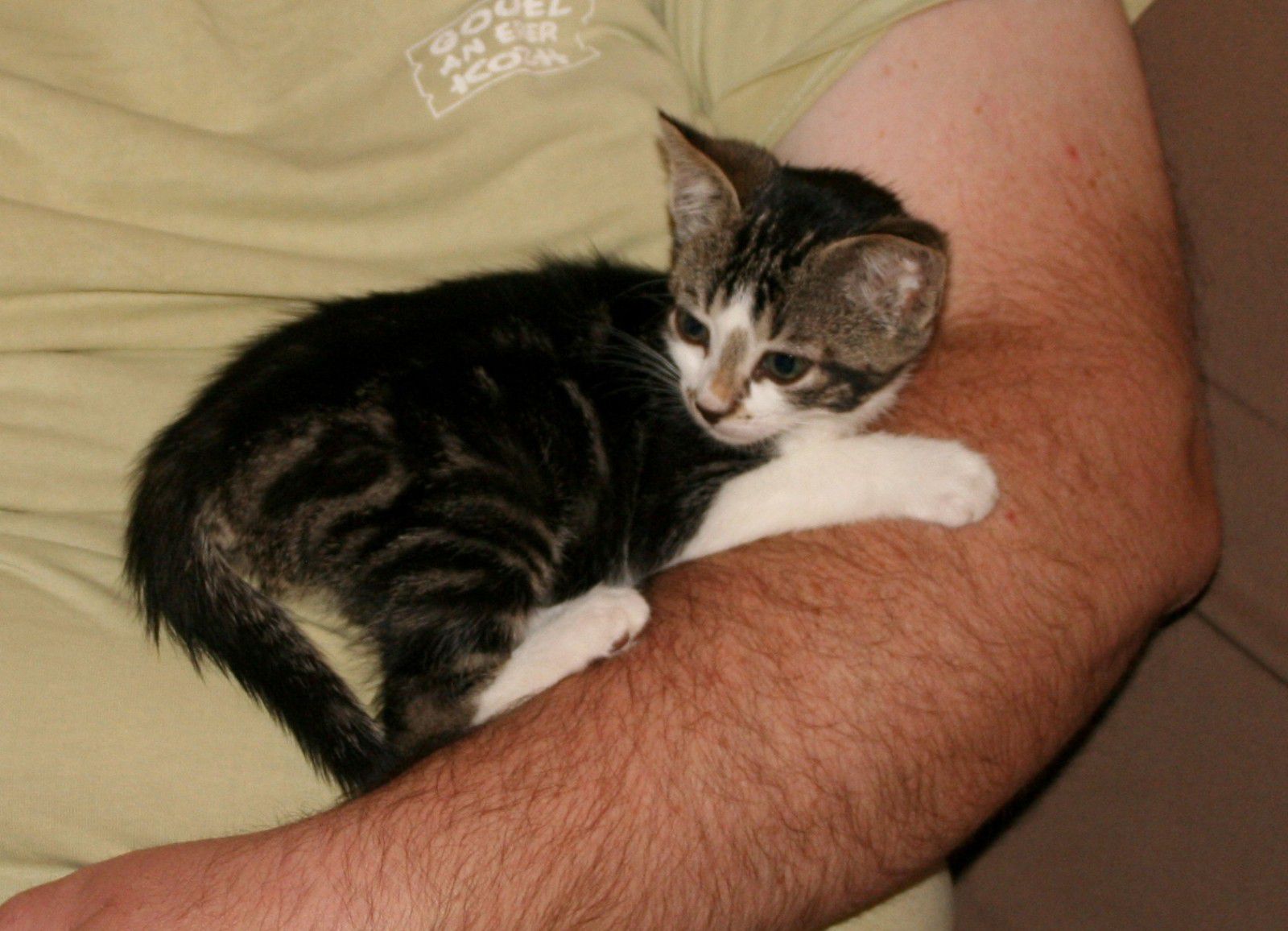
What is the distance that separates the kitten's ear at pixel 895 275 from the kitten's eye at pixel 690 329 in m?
0.21

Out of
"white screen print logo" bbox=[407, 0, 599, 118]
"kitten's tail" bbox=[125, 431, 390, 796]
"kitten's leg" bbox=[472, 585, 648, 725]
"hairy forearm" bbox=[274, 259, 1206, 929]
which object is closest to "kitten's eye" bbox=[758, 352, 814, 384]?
"hairy forearm" bbox=[274, 259, 1206, 929]

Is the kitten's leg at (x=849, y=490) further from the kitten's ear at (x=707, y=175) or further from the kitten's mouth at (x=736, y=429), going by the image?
the kitten's ear at (x=707, y=175)

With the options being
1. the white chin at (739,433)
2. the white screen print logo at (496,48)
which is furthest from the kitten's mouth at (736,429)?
the white screen print logo at (496,48)

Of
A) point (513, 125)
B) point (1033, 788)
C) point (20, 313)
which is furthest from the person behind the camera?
point (1033, 788)

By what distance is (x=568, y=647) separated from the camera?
131 centimetres

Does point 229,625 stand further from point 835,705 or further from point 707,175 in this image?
point 707,175

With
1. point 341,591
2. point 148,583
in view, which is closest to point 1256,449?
point 341,591

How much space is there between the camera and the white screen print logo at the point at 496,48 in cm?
151

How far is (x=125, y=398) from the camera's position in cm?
141

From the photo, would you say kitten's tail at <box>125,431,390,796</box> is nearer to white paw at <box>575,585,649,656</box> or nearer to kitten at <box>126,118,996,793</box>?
kitten at <box>126,118,996,793</box>

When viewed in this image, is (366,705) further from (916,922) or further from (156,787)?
(916,922)

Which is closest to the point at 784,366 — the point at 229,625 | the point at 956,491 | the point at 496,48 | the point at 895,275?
the point at 895,275

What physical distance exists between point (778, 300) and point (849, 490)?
292 mm

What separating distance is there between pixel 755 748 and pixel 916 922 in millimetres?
445
